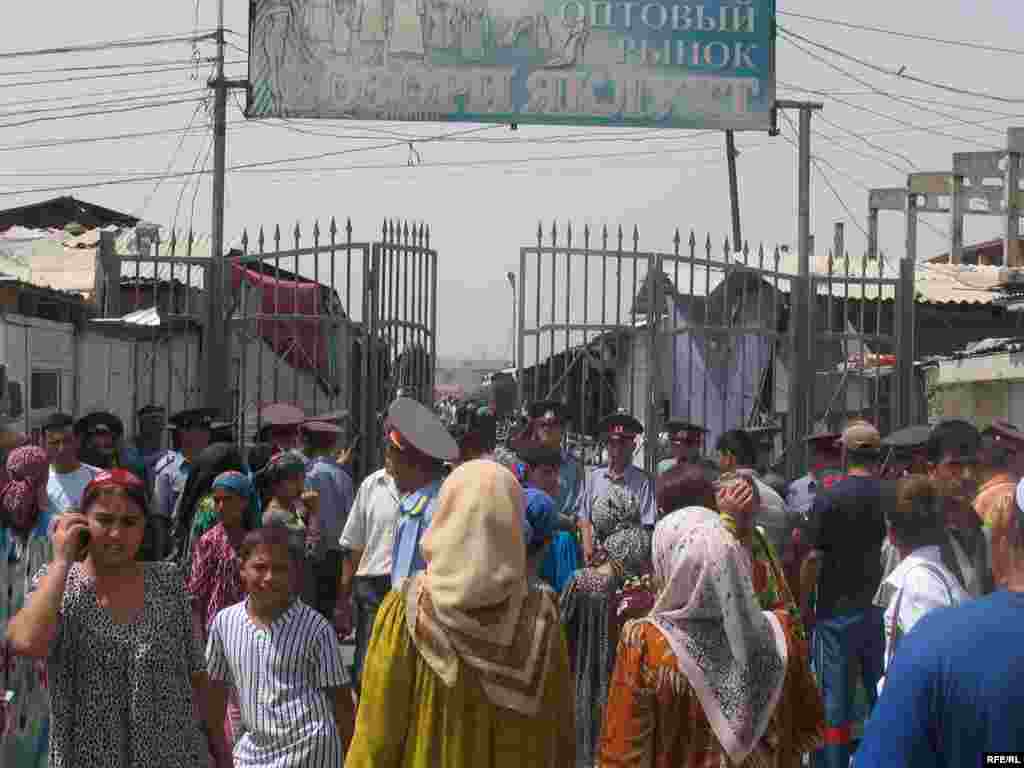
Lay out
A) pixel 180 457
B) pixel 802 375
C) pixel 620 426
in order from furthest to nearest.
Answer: pixel 802 375 → pixel 180 457 → pixel 620 426

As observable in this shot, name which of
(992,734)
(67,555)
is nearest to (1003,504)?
(992,734)

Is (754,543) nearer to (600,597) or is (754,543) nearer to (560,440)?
(600,597)

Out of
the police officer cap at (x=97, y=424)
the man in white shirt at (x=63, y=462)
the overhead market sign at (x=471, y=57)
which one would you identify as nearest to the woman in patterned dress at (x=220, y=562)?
the man in white shirt at (x=63, y=462)

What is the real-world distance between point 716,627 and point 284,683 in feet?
4.58

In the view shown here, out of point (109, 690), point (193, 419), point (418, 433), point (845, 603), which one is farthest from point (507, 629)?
point (193, 419)

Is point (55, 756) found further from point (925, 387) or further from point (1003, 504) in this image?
point (925, 387)

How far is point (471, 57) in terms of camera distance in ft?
49.5

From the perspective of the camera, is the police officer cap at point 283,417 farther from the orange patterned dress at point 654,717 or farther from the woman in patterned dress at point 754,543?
the orange patterned dress at point 654,717

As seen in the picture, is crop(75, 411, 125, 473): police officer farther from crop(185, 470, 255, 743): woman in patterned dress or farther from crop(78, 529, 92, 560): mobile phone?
crop(78, 529, 92, 560): mobile phone

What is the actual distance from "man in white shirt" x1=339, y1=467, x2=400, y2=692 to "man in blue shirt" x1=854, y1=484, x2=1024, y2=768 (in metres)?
4.84

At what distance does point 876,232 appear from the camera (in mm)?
26656

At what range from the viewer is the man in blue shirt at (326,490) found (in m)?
9.95

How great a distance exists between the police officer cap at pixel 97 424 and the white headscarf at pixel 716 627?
660 cm

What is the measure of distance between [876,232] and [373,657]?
23682 millimetres
